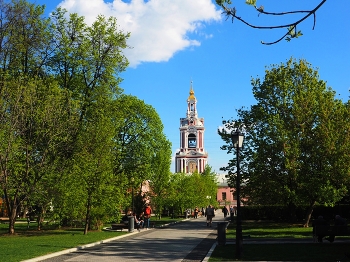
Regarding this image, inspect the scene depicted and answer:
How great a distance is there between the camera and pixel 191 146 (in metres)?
123

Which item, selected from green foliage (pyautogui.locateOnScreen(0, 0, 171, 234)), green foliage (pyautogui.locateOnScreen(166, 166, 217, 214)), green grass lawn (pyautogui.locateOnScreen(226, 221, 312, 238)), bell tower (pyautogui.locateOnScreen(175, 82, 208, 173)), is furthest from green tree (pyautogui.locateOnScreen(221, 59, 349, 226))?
bell tower (pyautogui.locateOnScreen(175, 82, 208, 173))

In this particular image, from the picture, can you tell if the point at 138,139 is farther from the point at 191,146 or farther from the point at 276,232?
the point at 191,146

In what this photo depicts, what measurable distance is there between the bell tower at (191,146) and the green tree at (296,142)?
83.9 metres

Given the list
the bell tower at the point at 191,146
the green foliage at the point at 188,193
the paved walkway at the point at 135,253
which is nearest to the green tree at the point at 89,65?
the paved walkway at the point at 135,253

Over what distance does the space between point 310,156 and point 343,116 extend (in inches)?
138

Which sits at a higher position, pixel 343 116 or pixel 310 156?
pixel 343 116

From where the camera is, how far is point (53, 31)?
Answer: 34.2 meters

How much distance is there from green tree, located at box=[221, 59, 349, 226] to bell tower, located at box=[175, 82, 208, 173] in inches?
3304

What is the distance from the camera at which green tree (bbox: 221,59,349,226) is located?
3002 cm

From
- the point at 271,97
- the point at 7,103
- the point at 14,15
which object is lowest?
the point at 7,103

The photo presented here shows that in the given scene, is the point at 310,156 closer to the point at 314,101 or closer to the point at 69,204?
the point at 314,101

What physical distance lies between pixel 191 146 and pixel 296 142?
3614 inches

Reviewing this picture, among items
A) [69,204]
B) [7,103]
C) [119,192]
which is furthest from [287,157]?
[7,103]

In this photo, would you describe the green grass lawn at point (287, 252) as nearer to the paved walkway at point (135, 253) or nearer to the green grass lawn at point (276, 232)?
the paved walkway at point (135, 253)
